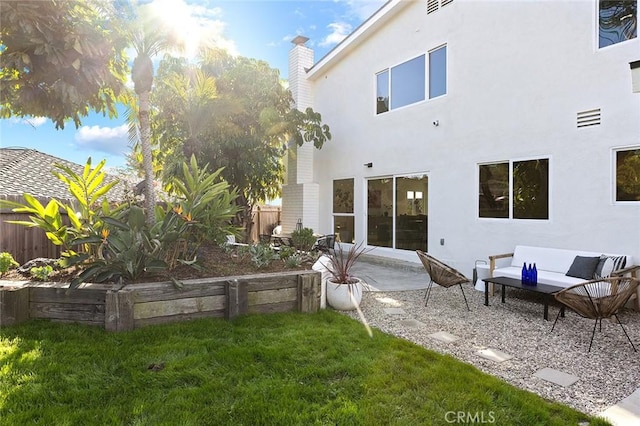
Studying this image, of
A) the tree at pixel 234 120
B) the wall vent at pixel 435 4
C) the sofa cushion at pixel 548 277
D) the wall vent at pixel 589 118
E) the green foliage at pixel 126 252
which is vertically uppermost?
the wall vent at pixel 435 4

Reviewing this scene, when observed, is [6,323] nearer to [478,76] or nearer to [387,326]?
[387,326]

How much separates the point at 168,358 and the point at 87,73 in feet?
9.76

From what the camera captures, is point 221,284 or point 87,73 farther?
point 221,284

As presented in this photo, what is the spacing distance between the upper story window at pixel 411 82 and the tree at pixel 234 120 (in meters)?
2.23

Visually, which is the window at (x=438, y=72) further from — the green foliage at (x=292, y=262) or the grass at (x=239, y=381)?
the grass at (x=239, y=381)

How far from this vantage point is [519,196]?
701 cm

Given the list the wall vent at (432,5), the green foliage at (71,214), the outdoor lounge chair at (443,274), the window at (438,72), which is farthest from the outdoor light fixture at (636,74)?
the green foliage at (71,214)

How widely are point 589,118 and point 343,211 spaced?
6.73m

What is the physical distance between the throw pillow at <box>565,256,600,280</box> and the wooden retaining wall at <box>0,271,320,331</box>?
4.59 meters

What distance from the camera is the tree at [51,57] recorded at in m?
3.53

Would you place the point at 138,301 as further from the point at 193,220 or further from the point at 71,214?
the point at 71,214

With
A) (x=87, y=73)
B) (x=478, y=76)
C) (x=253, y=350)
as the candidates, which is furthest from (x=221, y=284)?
(x=478, y=76)

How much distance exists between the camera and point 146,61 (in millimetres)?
5875

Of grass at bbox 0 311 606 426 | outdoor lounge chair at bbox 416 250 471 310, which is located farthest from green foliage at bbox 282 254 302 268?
outdoor lounge chair at bbox 416 250 471 310
